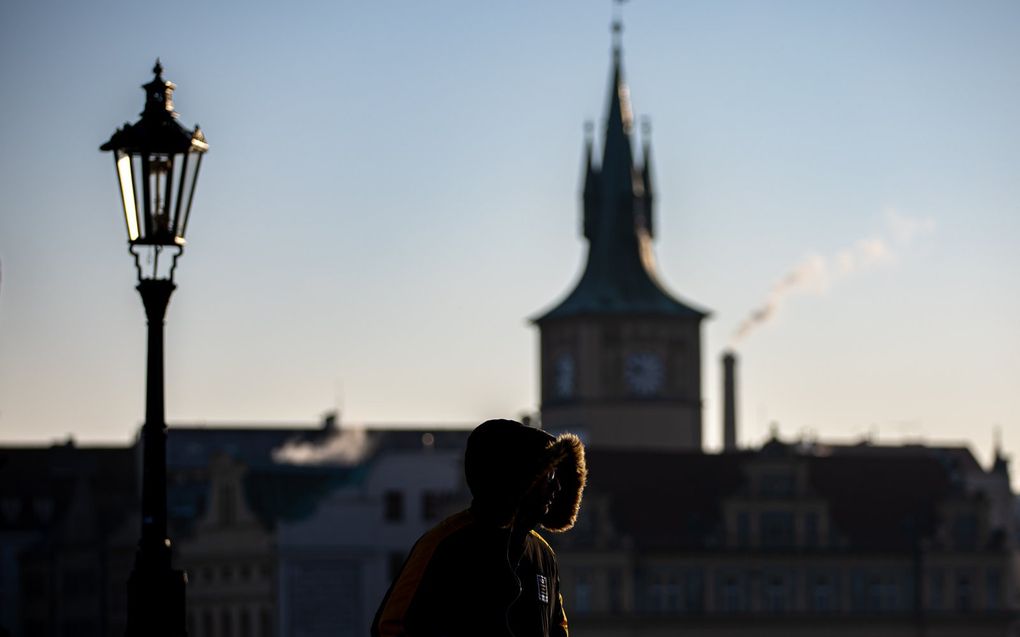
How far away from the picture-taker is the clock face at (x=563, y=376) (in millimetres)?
123875

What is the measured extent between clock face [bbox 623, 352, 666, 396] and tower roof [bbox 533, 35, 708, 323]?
6.31 ft

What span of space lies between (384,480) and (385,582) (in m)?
4.02

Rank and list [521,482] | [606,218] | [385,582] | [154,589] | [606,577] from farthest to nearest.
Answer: [606,218] → [385,582] → [606,577] → [154,589] → [521,482]

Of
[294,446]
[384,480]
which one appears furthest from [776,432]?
[294,446]

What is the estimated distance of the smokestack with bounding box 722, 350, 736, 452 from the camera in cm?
12769

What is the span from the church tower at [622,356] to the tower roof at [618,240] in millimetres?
43

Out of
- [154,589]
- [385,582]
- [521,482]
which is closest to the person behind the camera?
[521,482]

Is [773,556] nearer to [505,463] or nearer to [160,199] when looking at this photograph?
[160,199]

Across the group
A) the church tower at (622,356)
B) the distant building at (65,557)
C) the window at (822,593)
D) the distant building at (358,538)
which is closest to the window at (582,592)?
the distant building at (358,538)

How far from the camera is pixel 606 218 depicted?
12750 cm

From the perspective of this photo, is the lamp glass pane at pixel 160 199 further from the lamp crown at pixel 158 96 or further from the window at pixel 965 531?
the window at pixel 965 531

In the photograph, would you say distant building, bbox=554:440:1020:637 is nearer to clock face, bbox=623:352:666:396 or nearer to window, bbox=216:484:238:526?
window, bbox=216:484:238:526

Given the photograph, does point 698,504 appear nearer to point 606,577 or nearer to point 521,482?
point 606,577

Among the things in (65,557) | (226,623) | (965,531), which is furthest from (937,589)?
(65,557)
